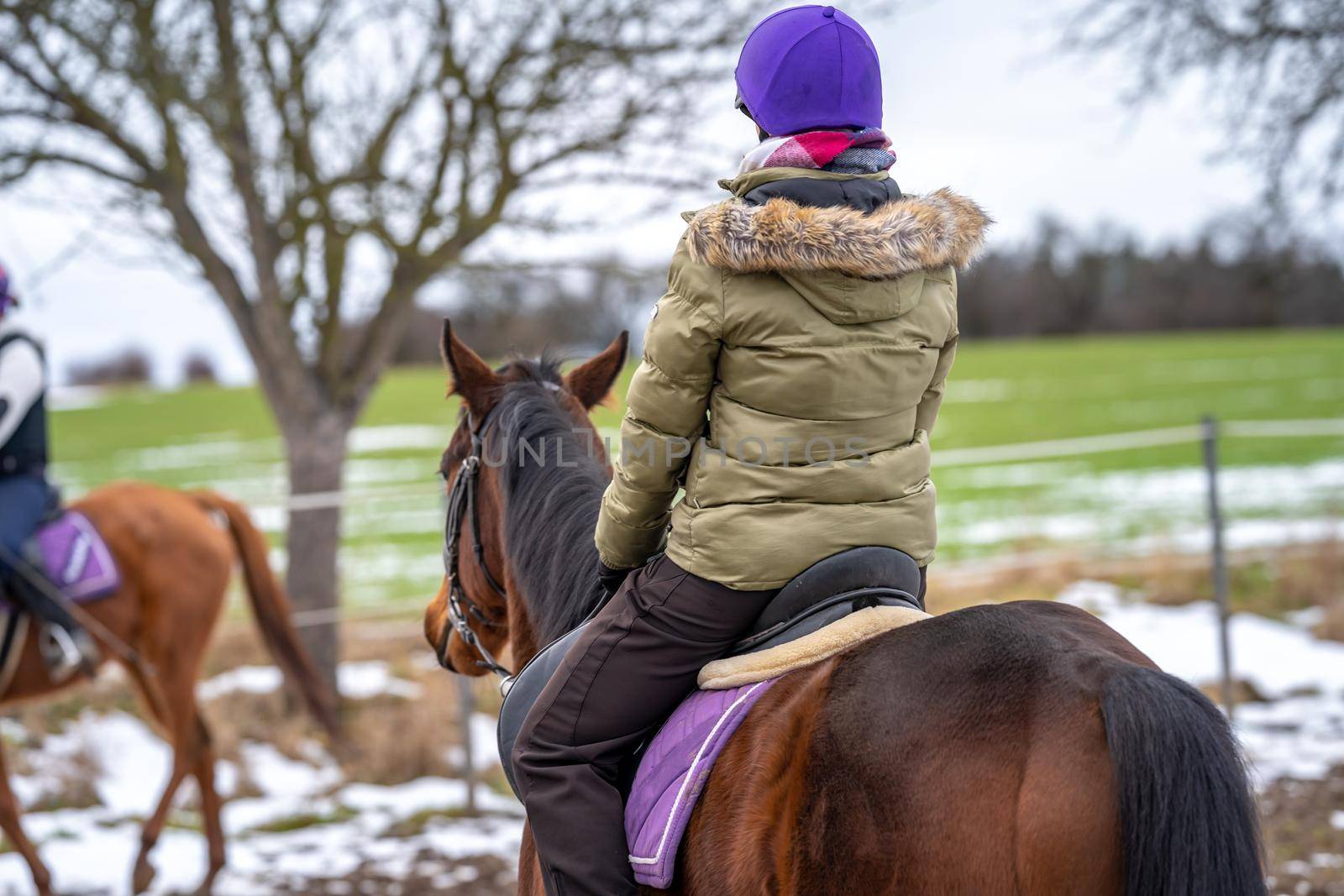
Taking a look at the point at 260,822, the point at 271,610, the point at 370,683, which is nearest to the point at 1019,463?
the point at 370,683

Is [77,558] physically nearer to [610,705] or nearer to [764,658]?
[610,705]

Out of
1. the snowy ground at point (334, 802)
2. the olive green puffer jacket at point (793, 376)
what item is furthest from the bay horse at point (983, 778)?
the snowy ground at point (334, 802)

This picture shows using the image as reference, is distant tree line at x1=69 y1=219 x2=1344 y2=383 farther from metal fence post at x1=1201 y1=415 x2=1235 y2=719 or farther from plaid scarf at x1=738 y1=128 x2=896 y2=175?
plaid scarf at x1=738 y1=128 x2=896 y2=175

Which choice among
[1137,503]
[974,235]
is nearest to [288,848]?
[974,235]

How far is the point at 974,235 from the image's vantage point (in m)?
1.88

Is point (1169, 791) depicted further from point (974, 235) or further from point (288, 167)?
point (288, 167)

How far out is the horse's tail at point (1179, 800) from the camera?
147 centimetres

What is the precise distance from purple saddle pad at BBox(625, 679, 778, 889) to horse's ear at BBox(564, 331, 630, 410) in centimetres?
107

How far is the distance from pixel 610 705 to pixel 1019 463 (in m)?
20.4

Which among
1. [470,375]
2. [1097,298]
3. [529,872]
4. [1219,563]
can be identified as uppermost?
[1097,298]

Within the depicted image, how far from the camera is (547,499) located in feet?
8.16

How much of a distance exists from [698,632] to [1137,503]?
14107mm

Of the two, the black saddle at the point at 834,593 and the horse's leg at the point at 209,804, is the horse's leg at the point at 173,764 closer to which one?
the horse's leg at the point at 209,804

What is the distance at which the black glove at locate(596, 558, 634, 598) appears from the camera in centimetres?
220
